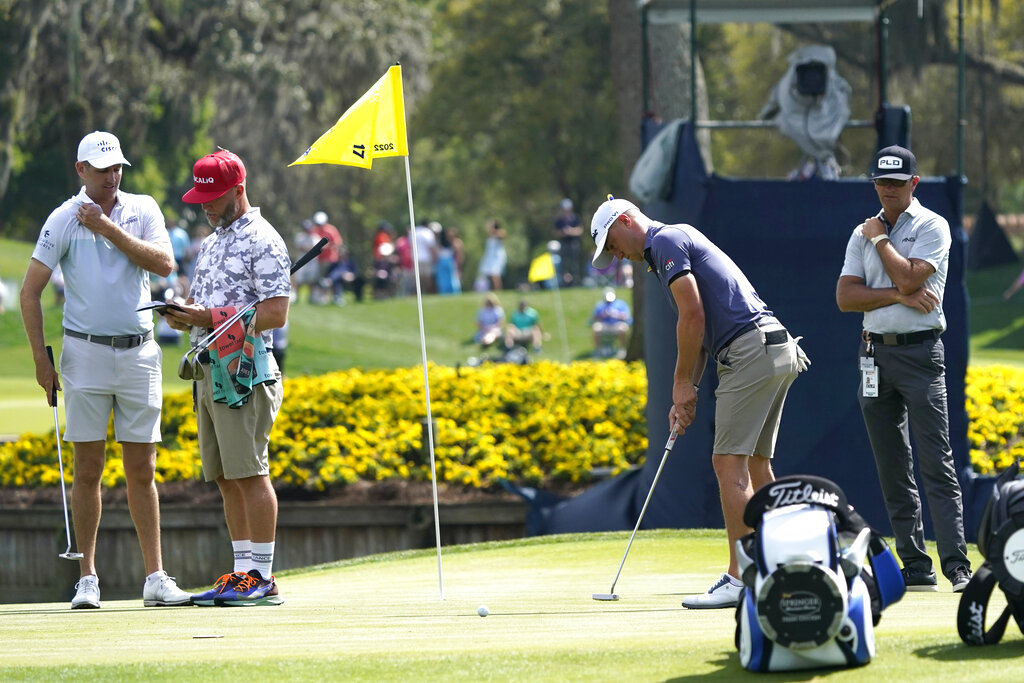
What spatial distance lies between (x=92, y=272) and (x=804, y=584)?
371cm

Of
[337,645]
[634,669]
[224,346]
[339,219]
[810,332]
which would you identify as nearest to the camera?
[634,669]

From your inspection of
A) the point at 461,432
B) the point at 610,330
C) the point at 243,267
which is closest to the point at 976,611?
the point at 243,267

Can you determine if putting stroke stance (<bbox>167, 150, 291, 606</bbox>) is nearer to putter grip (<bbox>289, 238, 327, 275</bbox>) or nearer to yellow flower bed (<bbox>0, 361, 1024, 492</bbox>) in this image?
putter grip (<bbox>289, 238, 327, 275</bbox>)

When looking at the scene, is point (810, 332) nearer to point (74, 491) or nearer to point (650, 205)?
point (650, 205)

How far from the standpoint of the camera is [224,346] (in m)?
6.54

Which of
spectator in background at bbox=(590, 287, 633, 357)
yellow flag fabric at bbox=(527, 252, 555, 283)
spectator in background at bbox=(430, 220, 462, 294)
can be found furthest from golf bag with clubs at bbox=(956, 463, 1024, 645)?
spectator in background at bbox=(430, 220, 462, 294)

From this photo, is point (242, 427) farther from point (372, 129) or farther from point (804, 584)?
point (804, 584)

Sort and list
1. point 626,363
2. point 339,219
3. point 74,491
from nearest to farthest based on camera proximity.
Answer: point 74,491
point 626,363
point 339,219

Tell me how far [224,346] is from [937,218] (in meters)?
3.13

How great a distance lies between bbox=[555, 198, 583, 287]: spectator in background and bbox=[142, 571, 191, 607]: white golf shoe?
24.7 metres

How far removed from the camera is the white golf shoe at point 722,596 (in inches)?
239

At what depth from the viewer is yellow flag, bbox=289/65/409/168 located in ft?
25.1

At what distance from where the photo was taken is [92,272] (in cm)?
684

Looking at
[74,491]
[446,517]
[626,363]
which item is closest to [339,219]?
[626,363]
